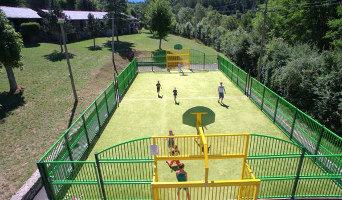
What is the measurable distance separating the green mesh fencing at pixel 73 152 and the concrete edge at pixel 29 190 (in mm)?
1212

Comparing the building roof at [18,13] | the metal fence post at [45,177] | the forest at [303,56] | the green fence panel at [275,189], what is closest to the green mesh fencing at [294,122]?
the green fence panel at [275,189]

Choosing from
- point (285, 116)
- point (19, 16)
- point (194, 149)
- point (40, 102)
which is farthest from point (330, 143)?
point (19, 16)

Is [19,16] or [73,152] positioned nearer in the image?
[73,152]

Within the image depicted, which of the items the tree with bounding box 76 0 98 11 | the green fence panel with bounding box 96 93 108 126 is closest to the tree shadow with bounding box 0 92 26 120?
the green fence panel with bounding box 96 93 108 126

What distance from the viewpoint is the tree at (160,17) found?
135ft

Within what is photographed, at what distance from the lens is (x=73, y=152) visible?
12430mm

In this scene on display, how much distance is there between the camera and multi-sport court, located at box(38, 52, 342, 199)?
9.52 metres

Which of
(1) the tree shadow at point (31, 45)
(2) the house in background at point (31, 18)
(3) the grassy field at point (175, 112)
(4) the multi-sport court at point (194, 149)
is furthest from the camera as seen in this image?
(2) the house in background at point (31, 18)

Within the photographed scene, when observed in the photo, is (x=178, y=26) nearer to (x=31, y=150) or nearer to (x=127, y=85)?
(x=127, y=85)

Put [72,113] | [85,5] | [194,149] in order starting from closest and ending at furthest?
[194,149], [72,113], [85,5]

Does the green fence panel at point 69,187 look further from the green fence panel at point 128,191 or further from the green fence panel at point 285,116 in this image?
the green fence panel at point 285,116

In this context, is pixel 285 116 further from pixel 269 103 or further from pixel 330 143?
pixel 330 143

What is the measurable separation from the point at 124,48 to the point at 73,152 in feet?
114

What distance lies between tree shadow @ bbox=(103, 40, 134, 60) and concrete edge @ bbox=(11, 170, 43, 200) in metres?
30.5
